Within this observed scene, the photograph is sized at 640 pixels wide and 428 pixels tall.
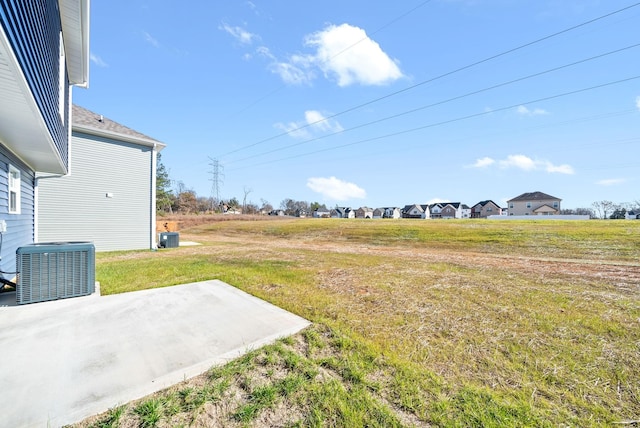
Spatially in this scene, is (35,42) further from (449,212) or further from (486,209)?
(449,212)

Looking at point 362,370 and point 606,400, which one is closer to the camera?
point 606,400

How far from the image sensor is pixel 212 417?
189 cm

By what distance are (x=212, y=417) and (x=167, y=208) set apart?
48801 mm

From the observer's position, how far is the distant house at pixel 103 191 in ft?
Answer: 32.2

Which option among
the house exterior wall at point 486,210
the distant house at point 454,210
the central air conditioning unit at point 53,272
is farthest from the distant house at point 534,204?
the central air conditioning unit at point 53,272

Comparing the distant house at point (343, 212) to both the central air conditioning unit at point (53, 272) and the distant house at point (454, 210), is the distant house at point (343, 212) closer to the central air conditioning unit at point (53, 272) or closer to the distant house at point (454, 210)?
the distant house at point (454, 210)

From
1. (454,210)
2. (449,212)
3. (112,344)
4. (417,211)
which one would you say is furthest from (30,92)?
(417,211)

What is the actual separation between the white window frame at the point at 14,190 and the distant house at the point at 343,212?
76.7 meters

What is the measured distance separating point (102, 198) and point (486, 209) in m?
69.1

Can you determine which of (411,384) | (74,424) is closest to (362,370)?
(411,384)

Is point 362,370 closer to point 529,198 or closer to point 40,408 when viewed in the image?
point 40,408

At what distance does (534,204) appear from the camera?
5053 cm

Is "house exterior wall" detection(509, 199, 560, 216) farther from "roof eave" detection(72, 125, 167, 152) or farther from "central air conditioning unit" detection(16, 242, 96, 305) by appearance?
"central air conditioning unit" detection(16, 242, 96, 305)

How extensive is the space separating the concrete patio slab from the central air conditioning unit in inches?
8.3
